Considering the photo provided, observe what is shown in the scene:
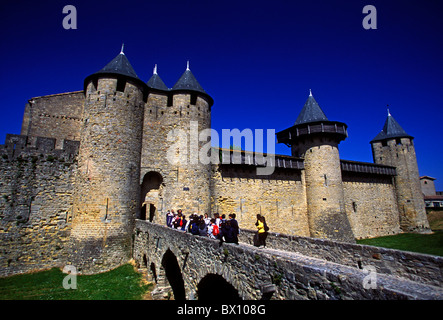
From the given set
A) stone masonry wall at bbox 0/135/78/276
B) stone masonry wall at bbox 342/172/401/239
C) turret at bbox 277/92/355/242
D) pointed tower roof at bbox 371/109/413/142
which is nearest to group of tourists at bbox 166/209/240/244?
stone masonry wall at bbox 0/135/78/276

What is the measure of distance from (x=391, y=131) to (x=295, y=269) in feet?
93.4

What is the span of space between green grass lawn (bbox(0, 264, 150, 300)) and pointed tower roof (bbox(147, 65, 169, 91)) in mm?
11094

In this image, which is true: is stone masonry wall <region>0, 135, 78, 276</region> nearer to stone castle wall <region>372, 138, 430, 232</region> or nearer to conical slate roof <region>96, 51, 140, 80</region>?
conical slate roof <region>96, 51, 140, 80</region>

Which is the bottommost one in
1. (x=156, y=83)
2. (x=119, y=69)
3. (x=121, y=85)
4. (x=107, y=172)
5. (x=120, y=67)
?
(x=107, y=172)

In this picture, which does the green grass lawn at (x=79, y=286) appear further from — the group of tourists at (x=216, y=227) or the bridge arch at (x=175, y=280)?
the group of tourists at (x=216, y=227)

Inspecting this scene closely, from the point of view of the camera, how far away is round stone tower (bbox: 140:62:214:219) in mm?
13984

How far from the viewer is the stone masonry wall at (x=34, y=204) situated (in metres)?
11.2

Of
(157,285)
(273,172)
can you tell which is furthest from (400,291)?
(273,172)

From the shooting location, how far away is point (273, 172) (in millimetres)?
18016

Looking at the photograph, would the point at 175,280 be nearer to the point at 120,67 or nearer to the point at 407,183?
the point at 120,67

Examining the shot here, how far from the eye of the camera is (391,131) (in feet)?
84.5

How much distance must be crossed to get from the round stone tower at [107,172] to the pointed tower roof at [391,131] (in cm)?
2580

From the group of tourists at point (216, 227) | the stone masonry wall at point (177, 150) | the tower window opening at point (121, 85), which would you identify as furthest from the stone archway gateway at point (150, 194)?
the tower window opening at point (121, 85)

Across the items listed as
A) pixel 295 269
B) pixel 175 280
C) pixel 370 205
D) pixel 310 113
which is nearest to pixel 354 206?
pixel 370 205
